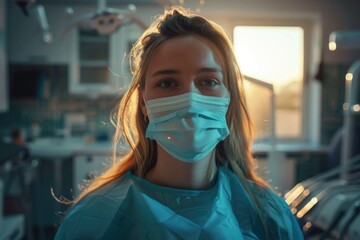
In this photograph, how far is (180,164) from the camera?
0.91 m

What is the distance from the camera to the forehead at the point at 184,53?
873mm

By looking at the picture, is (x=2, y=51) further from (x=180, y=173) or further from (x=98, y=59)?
(x=180, y=173)

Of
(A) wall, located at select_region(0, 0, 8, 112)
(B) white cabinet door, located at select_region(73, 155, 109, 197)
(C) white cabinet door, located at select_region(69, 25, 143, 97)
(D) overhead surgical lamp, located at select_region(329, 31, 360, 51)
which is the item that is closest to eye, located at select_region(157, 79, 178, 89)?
(D) overhead surgical lamp, located at select_region(329, 31, 360, 51)

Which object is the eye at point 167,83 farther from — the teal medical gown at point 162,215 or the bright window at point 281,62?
the bright window at point 281,62

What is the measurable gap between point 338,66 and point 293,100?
0.50 meters

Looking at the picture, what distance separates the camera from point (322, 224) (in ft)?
5.68

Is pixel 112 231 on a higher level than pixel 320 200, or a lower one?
higher

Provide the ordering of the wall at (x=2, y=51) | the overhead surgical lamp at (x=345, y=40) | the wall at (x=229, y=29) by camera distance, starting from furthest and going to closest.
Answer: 1. the wall at (x=229, y=29)
2. the wall at (x=2, y=51)
3. the overhead surgical lamp at (x=345, y=40)

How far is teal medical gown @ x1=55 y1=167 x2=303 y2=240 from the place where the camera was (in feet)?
2.71

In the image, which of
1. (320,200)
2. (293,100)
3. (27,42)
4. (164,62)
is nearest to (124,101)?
(164,62)

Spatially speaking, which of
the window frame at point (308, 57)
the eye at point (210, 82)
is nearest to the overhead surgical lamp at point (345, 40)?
the eye at point (210, 82)

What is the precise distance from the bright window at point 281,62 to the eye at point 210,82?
105 inches

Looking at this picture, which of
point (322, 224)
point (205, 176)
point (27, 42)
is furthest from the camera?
point (27, 42)

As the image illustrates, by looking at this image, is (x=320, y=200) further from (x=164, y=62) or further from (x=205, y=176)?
(x=164, y=62)
